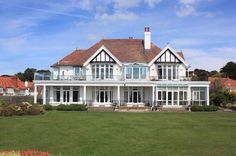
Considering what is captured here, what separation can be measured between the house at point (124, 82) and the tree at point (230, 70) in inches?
2461

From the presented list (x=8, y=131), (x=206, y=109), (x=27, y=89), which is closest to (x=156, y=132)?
(x=8, y=131)

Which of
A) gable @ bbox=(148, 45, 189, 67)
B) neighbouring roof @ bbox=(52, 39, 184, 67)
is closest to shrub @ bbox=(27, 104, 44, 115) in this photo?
neighbouring roof @ bbox=(52, 39, 184, 67)

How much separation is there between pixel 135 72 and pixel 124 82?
117 inches

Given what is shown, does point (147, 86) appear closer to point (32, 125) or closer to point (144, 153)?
point (32, 125)

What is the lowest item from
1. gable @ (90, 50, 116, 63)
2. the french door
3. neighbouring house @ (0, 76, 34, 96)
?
the french door

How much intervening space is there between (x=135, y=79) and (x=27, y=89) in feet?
193

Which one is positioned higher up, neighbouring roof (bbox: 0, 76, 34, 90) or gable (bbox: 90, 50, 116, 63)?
gable (bbox: 90, 50, 116, 63)

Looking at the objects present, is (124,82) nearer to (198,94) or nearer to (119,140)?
(198,94)

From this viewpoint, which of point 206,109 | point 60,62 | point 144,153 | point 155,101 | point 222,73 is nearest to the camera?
point 144,153

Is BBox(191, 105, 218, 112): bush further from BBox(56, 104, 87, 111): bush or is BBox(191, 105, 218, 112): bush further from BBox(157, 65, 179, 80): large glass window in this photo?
BBox(56, 104, 87, 111): bush

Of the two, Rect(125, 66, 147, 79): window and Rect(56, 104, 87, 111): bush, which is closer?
Rect(56, 104, 87, 111): bush

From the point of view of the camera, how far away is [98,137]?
1941cm

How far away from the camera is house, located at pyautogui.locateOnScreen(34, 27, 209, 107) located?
50.2 meters

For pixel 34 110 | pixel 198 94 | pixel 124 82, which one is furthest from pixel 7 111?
pixel 198 94
